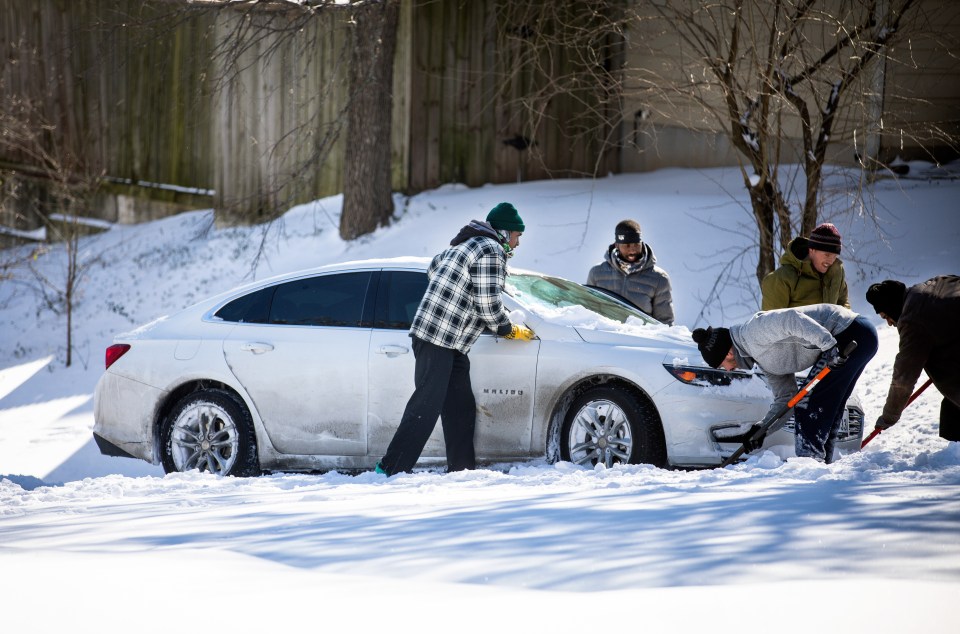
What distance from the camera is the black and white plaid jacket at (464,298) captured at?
6.67 meters

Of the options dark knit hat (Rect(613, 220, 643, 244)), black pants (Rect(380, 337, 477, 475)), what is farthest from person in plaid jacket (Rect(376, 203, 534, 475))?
dark knit hat (Rect(613, 220, 643, 244))

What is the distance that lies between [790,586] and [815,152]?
6577mm

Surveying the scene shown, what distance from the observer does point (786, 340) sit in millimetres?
6297

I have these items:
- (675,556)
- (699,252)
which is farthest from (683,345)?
(699,252)

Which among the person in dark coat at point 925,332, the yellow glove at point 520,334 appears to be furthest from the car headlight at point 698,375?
the person in dark coat at point 925,332

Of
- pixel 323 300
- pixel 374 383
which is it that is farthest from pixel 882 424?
pixel 323 300

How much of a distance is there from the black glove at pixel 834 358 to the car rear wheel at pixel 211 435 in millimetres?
3620

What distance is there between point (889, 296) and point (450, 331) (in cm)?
248

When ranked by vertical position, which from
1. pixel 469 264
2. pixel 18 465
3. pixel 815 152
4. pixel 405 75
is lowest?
pixel 18 465

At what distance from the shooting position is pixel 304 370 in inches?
283

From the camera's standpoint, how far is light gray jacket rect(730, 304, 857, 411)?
6.11 m

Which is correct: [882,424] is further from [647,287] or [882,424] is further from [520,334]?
[647,287]

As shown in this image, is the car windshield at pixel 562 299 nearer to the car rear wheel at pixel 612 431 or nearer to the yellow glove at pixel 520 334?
the yellow glove at pixel 520 334

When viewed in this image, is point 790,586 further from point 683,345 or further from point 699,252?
point 699,252
